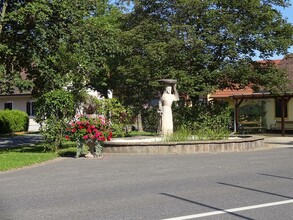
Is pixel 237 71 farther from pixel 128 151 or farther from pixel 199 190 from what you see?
pixel 199 190

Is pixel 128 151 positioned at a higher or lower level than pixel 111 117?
lower

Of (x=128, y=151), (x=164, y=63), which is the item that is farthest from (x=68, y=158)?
(x=164, y=63)

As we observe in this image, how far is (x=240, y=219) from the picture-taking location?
6.46 metres

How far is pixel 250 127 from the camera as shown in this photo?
32.1m

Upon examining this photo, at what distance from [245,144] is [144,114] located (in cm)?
1664

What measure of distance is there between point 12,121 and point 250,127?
18.3 m

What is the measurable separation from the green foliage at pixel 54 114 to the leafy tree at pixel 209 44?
510 cm

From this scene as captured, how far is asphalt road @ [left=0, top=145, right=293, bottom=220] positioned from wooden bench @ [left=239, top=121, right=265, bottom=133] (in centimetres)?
1682

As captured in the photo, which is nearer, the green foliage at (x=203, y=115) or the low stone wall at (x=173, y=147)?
the low stone wall at (x=173, y=147)

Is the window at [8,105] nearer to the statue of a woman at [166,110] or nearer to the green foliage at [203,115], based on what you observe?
the green foliage at [203,115]

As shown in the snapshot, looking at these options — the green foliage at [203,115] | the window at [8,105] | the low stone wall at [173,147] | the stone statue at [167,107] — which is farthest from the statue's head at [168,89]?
the window at [8,105]

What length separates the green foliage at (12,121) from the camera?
35188mm

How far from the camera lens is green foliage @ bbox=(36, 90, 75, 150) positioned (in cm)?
1745

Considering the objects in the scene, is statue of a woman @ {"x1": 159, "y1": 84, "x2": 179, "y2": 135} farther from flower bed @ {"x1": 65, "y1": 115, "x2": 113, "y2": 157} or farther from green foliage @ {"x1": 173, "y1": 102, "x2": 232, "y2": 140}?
flower bed @ {"x1": 65, "y1": 115, "x2": 113, "y2": 157}
